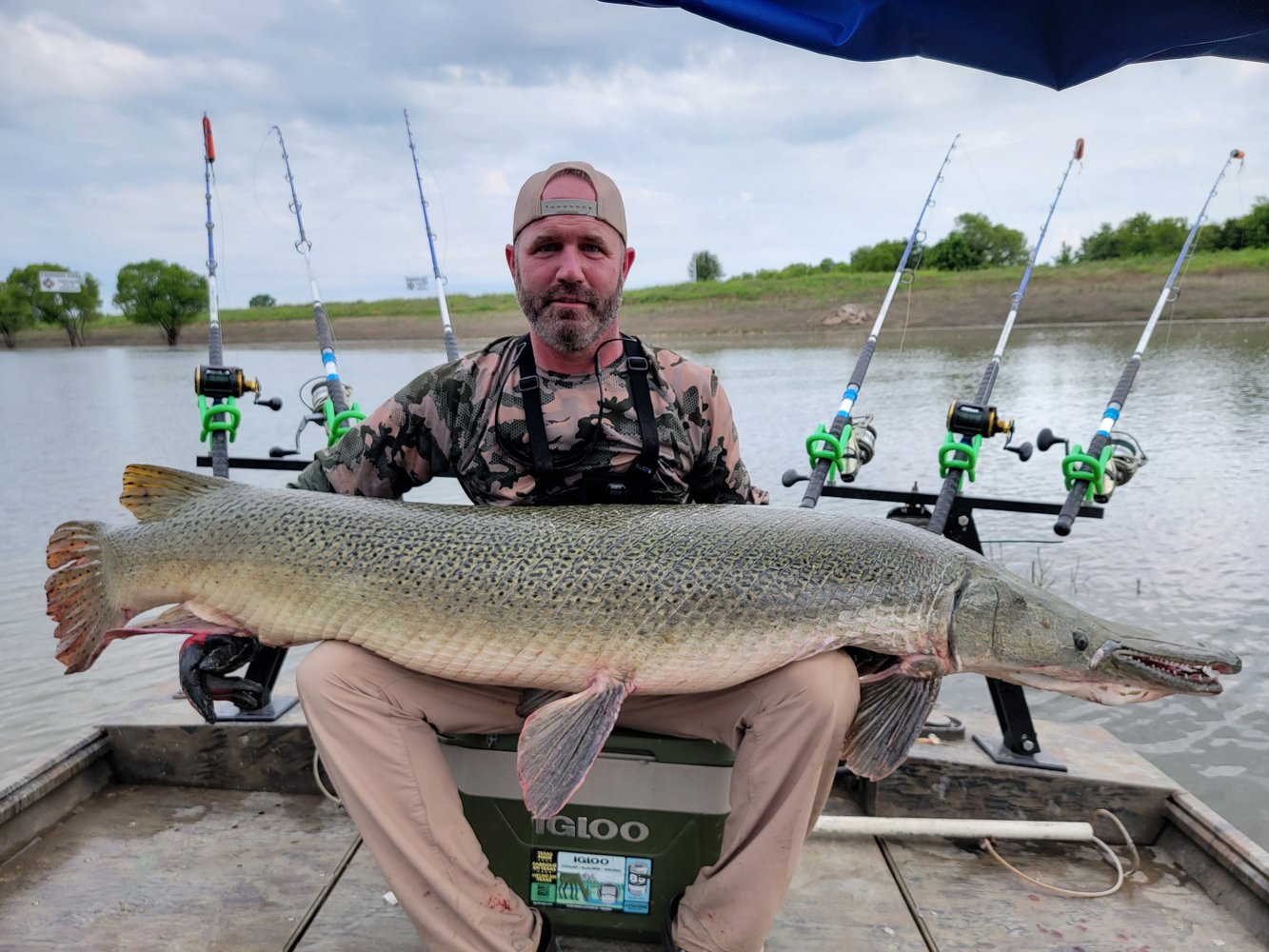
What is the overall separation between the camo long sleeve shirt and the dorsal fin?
1.11 ft

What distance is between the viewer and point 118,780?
349 centimetres

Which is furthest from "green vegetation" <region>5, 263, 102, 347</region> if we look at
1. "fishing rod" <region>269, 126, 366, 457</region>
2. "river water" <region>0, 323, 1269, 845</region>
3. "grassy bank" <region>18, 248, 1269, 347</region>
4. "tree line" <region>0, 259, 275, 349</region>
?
"fishing rod" <region>269, 126, 366, 457</region>

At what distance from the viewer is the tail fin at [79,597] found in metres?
2.68

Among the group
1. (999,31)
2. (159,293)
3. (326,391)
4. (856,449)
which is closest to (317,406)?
(326,391)

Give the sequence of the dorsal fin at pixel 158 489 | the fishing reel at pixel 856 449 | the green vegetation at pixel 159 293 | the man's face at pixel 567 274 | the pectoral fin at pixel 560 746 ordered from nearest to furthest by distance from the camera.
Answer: the pectoral fin at pixel 560 746, the dorsal fin at pixel 158 489, the man's face at pixel 567 274, the fishing reel at pixel 856 449, the green vegetation at pixel 159 293

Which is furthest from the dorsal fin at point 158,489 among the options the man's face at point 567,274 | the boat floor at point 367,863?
the man's face at point 567,274

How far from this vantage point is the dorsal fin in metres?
2.80

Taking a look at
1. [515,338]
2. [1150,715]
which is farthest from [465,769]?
[1150,715]

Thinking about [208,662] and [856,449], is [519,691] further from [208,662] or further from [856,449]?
[856,449]

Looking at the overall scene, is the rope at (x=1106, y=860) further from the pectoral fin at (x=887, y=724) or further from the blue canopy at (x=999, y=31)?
the blue canopy at (x=999, y=31)

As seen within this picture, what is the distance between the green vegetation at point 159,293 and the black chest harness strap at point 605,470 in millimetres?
44002

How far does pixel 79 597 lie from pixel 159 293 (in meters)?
44.7

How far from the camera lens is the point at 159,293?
4159 centimetres

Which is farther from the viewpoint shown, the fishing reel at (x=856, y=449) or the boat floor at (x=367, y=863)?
the fishing reel at (x=856, y=449)
